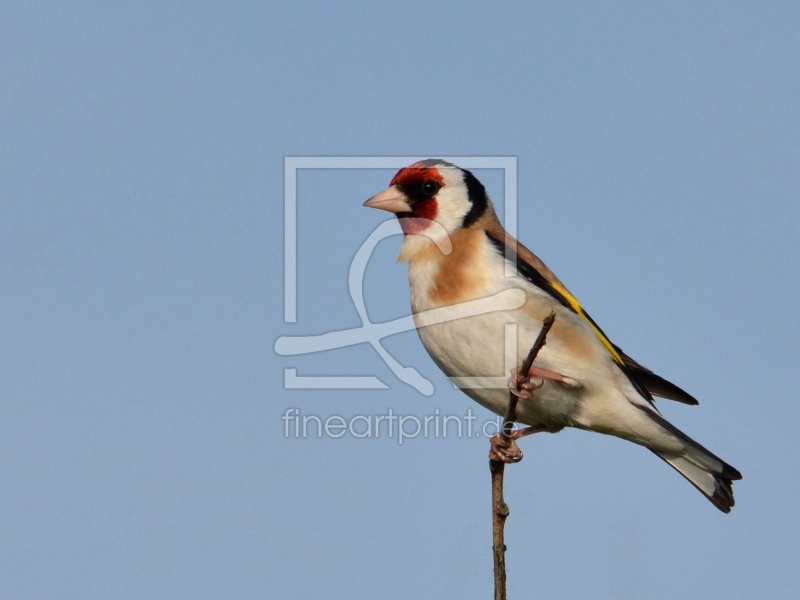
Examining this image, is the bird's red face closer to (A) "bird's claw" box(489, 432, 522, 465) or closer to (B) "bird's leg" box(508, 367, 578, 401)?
(B) "bird's leg" box(508, 367, 578, 401)

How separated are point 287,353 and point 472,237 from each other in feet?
5.70

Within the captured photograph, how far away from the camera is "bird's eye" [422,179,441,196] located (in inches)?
291

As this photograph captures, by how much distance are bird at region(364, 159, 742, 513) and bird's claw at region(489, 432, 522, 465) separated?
1 cm

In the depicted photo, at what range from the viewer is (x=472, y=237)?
6.93 metres

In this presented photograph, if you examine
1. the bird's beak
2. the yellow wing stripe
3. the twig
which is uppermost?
the bird's beak

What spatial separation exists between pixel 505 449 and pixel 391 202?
7.00ft

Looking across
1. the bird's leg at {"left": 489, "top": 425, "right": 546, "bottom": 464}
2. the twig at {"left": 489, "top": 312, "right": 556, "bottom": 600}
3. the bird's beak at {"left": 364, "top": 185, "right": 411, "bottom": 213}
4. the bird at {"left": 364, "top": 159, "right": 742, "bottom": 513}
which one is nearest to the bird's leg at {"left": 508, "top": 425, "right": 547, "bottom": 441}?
the bird at {"left": 364, "top": 159, "right": 742, "bottom": 513}

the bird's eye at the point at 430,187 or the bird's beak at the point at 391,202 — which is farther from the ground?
the bird's eye at the point at 430,187

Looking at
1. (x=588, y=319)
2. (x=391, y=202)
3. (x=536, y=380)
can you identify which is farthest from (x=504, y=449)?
(x=391, y=202)

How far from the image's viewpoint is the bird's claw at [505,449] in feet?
19.9

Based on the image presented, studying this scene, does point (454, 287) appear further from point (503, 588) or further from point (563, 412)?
point (503, 588)

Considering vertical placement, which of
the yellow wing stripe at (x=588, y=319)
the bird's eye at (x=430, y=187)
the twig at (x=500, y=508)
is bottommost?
the twig at (x=500, y=508)

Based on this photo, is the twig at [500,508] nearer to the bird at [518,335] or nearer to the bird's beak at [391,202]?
the bird at [518,335]

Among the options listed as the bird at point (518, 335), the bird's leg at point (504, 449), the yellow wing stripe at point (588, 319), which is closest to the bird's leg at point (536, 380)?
the bird at point (518, 335)
